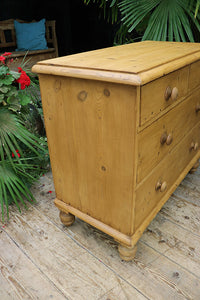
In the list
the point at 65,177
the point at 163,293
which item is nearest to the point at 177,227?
the point at 163,293

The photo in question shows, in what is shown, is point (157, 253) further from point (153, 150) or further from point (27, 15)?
point (27, 15)

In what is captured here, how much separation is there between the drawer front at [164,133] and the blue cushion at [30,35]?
350cm

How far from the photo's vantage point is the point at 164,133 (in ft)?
3.50

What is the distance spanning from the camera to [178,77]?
1042mm

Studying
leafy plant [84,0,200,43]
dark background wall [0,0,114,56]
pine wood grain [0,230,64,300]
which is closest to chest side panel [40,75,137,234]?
pine wood grain [0,230,64,300]

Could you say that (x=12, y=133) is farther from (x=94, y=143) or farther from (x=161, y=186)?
(x=161, y=186)

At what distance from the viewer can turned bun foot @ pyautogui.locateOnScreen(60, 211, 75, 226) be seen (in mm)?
1289

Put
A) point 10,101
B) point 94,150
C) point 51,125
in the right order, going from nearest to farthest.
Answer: point 94,150, point 51,125, point 10,101

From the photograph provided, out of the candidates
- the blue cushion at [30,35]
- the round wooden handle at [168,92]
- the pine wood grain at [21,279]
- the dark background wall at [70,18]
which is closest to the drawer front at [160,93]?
the round wooden handle at [168,92]

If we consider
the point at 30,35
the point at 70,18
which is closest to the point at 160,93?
the point at 30,35

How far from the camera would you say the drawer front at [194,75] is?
3.86ft

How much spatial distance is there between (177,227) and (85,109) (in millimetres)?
825

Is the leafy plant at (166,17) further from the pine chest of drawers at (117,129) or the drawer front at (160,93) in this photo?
the drawer front at (160,93)

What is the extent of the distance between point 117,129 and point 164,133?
0.94 feet
